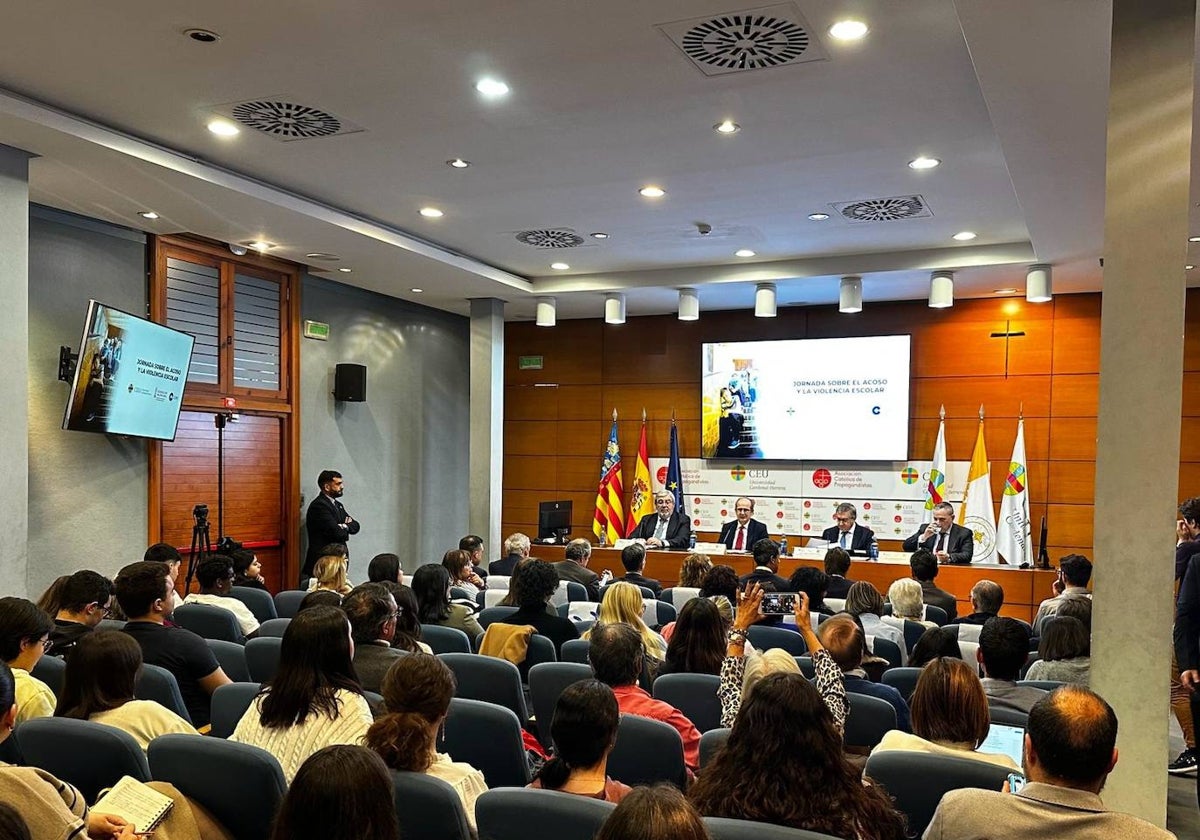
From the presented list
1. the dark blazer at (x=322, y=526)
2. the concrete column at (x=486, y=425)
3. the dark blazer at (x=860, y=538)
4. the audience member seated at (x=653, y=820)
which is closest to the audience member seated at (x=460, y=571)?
the dark blazer at (x=322, y=526)

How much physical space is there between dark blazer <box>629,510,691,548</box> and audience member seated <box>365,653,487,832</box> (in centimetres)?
827

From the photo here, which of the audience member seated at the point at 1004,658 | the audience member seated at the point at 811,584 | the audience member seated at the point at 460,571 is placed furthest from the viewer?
the audience member seated at the point at 460,571

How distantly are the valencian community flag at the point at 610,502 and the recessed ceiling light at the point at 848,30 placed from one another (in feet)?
26.1

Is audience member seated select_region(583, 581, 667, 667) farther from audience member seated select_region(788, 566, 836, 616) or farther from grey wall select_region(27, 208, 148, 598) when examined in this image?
grey wall select_region(27, 208, 148, 598)

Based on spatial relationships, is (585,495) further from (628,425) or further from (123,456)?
(123,456)

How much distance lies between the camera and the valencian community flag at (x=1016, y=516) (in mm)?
10070

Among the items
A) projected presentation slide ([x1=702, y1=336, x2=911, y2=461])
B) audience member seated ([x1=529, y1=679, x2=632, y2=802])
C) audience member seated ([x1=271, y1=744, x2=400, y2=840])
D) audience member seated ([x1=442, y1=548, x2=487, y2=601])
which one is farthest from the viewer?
projected presentation slide ([x1=702, y1=336, x2=911, y2=461])

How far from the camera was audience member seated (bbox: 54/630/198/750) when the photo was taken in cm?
285

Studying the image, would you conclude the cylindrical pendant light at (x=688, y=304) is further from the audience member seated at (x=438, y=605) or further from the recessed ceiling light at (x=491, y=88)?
the audience member seated at (x=438, y=605)

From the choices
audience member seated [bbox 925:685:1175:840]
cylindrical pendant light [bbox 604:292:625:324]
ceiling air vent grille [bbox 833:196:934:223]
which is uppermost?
ceiling air vent grille [bbox 833:196:934:223]

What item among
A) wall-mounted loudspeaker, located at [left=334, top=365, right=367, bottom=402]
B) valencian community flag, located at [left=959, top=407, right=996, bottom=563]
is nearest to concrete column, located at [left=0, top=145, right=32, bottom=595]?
wall-mounted loudspeaker, located at [left=334, top=365, right=367, bottom=402]

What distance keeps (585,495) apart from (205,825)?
33.8 feet

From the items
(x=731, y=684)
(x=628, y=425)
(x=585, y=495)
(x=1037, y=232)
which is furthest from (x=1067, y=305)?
(x=731, y=684)

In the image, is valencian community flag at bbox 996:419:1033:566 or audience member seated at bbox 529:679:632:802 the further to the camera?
valencian community flag at bbox 996:419:1033:566
